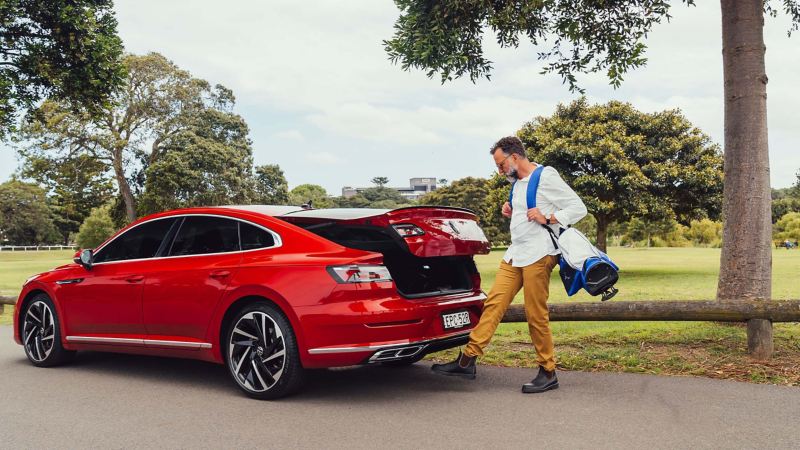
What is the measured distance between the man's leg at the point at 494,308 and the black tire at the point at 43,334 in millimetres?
4308

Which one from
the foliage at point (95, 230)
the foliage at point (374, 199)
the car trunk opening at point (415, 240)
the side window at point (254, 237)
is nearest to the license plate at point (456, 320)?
the car trunk opening at point (415, 240)

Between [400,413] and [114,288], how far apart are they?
10.4ft

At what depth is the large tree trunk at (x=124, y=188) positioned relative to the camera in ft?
139

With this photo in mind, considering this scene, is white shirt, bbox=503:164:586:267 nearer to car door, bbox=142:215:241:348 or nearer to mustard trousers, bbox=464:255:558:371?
mustard trousers, bbox=464:255:558:371

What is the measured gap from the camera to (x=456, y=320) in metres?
5.67

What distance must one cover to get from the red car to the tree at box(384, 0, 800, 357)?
3.00m

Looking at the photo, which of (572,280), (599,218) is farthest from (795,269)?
(572,280)

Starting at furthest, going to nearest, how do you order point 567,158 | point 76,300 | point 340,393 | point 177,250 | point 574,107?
point 574,107
point 567,158
point 76,300
point 177,250
point 340,393

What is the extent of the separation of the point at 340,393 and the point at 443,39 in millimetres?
4836

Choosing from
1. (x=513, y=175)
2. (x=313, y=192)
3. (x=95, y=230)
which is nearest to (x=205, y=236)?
(x=513, y=175)

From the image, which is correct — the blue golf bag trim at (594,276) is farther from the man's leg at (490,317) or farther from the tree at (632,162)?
the tree at (632,162)

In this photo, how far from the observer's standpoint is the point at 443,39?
856 cm

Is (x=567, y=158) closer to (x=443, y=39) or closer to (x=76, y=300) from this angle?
(x=443, y=39)

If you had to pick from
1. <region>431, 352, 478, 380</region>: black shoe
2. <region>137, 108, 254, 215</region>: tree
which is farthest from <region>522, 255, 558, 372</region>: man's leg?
<region>137, 108, 254, 215</region>: tree
